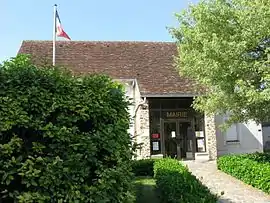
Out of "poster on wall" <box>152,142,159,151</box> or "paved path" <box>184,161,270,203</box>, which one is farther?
"poster on wall" <box>152,142,159,151</box>

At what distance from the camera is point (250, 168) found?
1351 cm

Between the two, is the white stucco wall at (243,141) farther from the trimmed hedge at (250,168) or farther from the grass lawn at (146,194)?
the grass lawn at (146,194)

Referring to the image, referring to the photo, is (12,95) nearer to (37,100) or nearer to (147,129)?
(37,100)

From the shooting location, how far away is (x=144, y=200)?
10.3 metres

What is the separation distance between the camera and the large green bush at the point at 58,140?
462cm

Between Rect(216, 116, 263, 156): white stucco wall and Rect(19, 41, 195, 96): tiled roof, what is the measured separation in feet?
13.8

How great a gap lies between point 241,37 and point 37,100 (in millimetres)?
9495

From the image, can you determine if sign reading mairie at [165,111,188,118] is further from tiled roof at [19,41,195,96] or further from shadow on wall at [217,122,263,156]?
shadow on wall at [217,122,263,156]

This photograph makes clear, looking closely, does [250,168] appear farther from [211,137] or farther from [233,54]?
[211,137]

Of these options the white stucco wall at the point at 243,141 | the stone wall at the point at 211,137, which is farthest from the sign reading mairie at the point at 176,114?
the white stucco wall at the point at 243,141

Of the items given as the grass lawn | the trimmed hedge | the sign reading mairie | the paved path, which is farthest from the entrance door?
the grass lawn

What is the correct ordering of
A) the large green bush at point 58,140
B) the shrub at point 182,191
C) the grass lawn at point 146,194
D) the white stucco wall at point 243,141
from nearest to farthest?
the large green bush at point 58,140, the shrub at point 182,191, the grass lawn at point 146,194, the white stucco wall at point 243,141

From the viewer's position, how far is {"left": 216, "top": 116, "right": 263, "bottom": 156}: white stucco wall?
76.0 ft

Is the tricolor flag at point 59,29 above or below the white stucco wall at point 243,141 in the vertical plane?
above
